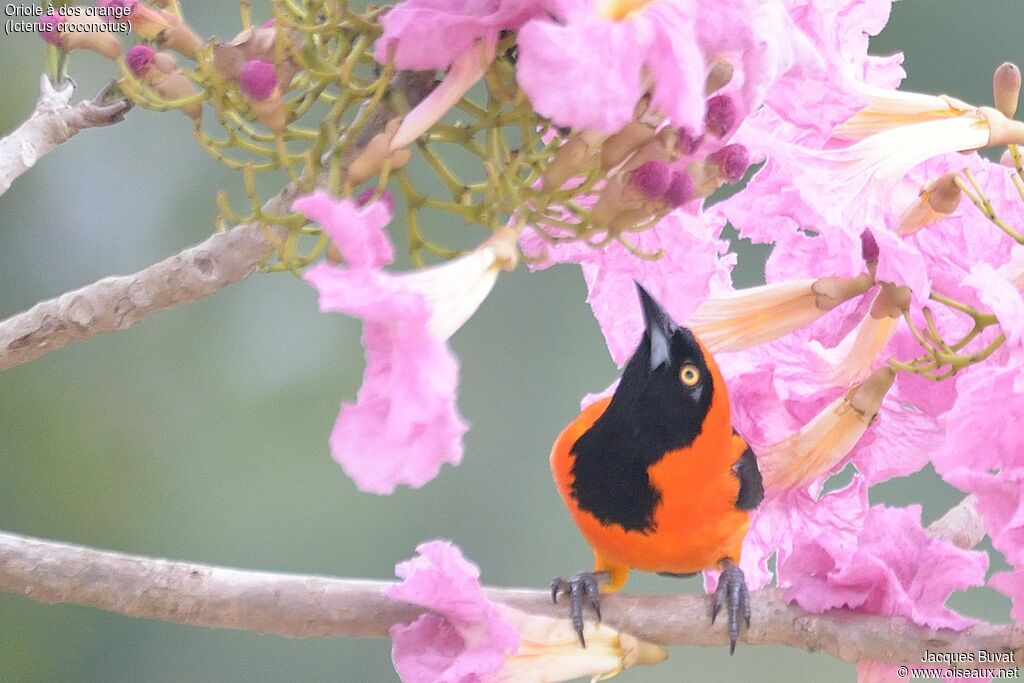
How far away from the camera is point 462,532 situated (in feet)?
5.73

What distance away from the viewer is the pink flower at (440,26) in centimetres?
32

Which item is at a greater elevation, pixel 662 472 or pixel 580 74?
pixel 580 74

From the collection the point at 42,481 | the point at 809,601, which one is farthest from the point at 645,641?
the point at 42,481

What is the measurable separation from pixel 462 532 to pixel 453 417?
1486 millimetres

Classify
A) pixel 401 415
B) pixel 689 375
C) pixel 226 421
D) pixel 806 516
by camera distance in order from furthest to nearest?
pixel 226 421 → pixel 689 375 → pixel 806 516 → pixel 401 415

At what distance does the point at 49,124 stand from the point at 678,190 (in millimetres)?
223

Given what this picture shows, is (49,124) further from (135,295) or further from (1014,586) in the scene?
(1014,586)

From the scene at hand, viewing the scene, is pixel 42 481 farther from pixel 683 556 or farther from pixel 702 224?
pixel 702 224

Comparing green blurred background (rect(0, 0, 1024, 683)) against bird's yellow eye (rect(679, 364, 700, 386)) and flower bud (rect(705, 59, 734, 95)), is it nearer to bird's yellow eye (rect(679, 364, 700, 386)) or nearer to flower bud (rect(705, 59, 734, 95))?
bird's yellow eye (rect(679, 364, 700, 386))

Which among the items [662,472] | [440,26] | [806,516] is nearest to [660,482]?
[662,472]

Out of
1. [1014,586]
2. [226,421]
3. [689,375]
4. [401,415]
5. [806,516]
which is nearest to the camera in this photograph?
[401,415]

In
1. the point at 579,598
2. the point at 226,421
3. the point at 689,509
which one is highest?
the point at 579,598

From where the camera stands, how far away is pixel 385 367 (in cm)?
29

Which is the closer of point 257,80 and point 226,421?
point 257,80
